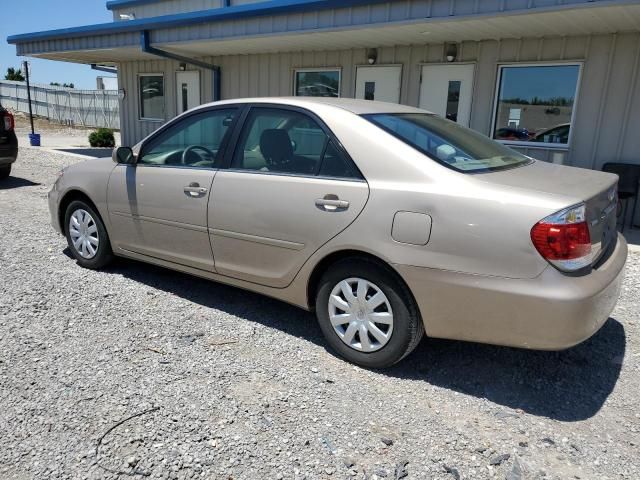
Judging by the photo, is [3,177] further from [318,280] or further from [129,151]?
[318,280]

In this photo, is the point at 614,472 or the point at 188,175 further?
the point at 188,175

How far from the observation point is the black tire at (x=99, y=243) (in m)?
4.69

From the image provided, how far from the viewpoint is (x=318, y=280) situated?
3.41 metres

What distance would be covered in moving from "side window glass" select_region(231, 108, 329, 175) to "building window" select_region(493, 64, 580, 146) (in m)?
5.79

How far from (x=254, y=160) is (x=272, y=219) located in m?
0.51

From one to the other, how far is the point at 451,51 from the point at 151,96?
341 inches

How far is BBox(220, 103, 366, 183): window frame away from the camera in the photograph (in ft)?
10.4

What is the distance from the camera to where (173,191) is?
397 centimetres

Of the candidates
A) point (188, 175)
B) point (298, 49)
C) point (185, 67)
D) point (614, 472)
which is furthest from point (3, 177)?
point (614, 472)

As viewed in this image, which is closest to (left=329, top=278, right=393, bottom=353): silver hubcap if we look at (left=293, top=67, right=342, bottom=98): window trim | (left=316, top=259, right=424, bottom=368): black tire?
(left=316, top=259, right=424, bottom=368): black tire

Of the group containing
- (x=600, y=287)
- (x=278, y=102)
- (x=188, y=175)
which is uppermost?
(x=278, y=102)

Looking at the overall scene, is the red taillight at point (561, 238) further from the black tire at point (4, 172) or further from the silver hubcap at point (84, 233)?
the black tire at point (4, 172)

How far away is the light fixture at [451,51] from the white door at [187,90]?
6.49 meters

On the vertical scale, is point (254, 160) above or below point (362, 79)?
below
